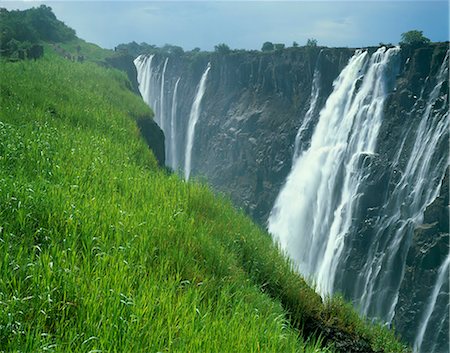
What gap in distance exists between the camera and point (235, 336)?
3.13 metres

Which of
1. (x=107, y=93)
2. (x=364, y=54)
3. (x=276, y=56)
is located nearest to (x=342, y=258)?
(x=364, y=54)

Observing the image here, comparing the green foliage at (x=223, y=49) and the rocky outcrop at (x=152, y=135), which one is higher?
the green foliage at (x=223, y=49)

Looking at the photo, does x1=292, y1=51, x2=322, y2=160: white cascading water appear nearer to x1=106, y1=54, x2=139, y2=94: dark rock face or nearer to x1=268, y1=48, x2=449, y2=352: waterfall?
x1=268, y1=48, x2=449, y2=352: waterfall

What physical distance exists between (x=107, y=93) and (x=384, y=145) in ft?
68.5

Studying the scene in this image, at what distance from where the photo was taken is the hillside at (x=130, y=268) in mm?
2879

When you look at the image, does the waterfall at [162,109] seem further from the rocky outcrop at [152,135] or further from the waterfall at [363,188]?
the rocky outcrop at [152,135]

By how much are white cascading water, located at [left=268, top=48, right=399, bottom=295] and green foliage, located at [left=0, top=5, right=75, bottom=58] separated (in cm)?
1902

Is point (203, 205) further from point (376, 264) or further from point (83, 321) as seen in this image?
point (376, 264)

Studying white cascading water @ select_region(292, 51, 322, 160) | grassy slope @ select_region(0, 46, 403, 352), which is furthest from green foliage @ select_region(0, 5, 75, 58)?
white cascading water @ select_region(292, 51, 322, 160)

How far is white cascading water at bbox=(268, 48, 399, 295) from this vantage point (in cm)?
3100

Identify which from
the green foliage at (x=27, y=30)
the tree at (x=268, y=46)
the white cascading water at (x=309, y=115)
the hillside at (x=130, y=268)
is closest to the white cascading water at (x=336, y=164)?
the white cascading water at (x=309, y=115)

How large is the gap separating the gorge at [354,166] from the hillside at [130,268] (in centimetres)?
574

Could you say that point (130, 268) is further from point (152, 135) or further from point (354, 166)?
point (354, 166)

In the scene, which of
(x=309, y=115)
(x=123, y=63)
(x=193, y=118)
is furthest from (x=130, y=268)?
(x=193, y=118)
